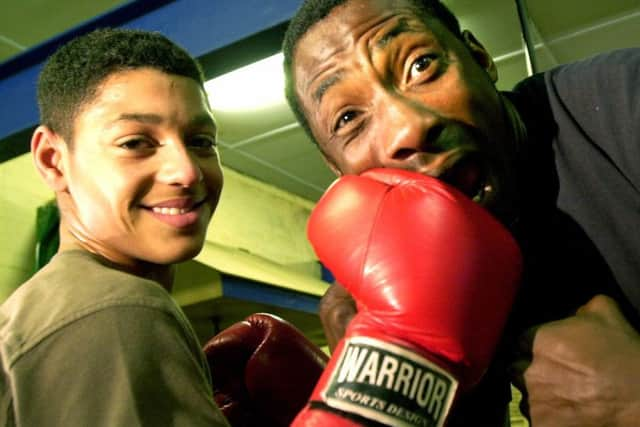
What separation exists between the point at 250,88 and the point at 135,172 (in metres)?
1.91

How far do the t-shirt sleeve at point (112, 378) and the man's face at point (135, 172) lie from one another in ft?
1.07

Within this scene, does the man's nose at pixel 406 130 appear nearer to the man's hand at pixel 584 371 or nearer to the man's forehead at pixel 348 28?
the man's forehead at pixel 348 28

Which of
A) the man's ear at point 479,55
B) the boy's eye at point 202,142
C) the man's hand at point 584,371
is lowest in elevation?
the man's hand at point 584,371

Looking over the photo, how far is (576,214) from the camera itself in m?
0.93

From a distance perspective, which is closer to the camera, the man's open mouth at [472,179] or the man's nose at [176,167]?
the man's open mouth at [472,179]

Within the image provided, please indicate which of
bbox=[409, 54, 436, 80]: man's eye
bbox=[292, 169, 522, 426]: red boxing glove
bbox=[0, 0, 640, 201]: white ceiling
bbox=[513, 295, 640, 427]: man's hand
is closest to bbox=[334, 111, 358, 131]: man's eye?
bbox=[409, 54, 436, 80]: man's eye

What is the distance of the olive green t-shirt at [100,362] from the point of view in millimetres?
720

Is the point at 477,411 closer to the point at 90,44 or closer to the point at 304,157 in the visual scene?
the point at 90,44

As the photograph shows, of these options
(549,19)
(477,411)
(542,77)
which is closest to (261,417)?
(477,411)

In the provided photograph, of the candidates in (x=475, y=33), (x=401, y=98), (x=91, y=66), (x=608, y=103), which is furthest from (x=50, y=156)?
(x=475, y=33)

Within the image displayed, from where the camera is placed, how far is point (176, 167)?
1.09 meters

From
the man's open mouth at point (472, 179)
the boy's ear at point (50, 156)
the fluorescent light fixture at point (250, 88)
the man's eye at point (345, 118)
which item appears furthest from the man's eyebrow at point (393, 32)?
the fluorescent light fixture at point (250, 88)

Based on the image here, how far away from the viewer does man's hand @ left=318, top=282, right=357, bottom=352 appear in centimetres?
107

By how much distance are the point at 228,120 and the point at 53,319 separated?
252 centimetres
